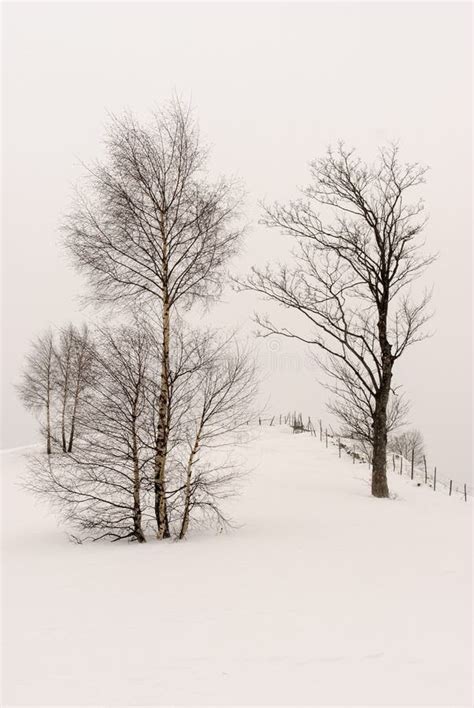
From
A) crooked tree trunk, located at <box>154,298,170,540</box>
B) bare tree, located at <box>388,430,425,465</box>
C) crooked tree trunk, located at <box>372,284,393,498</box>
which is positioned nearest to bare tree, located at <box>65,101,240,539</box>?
crooked tree trunk, located at <box>154,298,170,540</box>

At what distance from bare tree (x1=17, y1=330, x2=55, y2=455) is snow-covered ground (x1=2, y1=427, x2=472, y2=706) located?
A: 22.2 m

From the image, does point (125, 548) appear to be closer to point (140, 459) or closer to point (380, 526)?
point (140, 459)

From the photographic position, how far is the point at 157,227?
34.4 ft

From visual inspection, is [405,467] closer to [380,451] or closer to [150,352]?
[380,451]

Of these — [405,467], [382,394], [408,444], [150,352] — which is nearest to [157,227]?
[150,352]

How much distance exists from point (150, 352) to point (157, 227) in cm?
290

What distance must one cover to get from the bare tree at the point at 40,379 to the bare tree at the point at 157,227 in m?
22.9

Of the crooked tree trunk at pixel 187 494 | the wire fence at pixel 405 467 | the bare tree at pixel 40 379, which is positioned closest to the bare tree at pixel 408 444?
the wire fence at pixel 405 467

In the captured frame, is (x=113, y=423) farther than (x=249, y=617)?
Yes

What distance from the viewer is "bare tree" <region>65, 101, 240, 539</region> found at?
10.2 m

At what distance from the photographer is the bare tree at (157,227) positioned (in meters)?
10.2

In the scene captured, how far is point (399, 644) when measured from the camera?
4.98 m

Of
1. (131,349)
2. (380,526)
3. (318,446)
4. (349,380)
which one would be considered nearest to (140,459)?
(131,349)

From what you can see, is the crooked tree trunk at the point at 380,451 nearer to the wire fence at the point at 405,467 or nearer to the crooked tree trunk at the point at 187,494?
the wire fence at the point at 405,467
